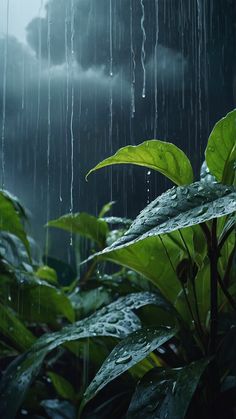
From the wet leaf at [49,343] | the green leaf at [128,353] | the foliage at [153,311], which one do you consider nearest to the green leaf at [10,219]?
the foliage at [153,311]

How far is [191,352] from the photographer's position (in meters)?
0.70

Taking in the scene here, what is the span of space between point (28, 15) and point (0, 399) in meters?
0.95

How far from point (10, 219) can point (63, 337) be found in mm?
292

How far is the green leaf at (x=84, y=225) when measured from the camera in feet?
3.19

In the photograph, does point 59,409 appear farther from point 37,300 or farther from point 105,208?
point 105,208

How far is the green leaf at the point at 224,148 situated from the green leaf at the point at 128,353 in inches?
8.6

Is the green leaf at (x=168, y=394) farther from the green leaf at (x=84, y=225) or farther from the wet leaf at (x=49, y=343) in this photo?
the green leaf at (x=84, y=225)

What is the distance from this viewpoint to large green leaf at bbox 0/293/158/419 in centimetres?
68

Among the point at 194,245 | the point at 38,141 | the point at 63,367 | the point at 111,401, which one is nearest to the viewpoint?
the point at 194,245

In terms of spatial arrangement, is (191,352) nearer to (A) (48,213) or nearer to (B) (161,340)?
(B) (161,340)

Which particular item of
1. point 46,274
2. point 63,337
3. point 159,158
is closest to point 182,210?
point 159,158

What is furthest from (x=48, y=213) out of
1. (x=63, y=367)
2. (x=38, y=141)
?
(x=63, y=367)

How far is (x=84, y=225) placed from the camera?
3.28 ft

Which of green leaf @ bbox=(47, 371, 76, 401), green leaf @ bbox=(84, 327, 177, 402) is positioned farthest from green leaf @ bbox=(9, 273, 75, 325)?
green leaf @ bbox=(84, 327, 177, 402)
